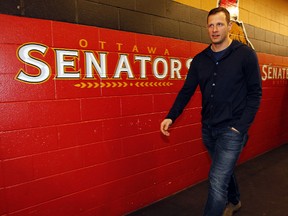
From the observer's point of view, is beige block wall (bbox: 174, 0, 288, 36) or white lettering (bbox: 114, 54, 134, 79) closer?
white lettering (bbox: 114, 54, 134, 79)

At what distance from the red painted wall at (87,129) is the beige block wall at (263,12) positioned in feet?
1.72

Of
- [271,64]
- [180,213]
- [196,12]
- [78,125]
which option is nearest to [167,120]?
[78,125]

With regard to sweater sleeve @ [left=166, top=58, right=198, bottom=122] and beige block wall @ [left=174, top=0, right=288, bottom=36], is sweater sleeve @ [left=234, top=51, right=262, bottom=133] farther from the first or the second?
beige block wall @ [left=174, top=0, right=288, bottom=36]

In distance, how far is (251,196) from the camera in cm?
276

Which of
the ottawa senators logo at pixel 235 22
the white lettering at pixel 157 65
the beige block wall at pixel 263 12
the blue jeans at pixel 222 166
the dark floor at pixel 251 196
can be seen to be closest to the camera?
the blue jeans at pixel 222 166

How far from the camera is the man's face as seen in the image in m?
1.91

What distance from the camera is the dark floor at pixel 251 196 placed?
8.11ft

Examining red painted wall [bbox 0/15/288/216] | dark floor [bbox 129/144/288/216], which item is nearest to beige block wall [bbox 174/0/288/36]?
red painted wall [bbox 0/15/288/216]

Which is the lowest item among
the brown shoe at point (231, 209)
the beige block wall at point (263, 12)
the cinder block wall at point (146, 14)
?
the brown shoe at point (231, 209)

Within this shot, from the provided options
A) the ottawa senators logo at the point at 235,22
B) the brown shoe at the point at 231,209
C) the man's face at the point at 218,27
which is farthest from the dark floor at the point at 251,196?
the ottawa senators logo at the point at 235,22

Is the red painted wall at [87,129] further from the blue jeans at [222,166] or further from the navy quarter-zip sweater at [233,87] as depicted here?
the blue jeans at [222,166]

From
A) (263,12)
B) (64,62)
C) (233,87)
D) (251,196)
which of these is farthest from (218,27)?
(263,12)

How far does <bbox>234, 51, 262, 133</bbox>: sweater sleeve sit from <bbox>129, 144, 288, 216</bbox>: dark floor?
3.26ft

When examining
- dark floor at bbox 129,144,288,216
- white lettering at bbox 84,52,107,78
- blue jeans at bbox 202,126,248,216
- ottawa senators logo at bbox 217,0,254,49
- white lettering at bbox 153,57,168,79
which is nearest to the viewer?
blue jeans at bbox 202,126,248,216
